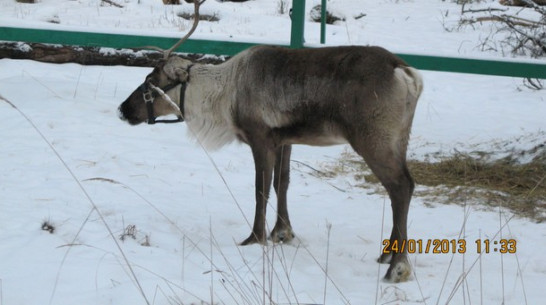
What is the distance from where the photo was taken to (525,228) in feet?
16.2

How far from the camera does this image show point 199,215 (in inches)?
208

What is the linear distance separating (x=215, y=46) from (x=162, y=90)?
222cm

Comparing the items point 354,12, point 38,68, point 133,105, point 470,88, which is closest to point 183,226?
point 133,105

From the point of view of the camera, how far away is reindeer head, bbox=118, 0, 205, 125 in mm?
5059

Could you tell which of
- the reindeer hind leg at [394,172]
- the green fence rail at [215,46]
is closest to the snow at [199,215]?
the reindeer hind leg at [394,172]

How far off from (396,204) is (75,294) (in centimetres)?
190

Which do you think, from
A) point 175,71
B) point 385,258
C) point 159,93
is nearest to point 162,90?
point 159,93

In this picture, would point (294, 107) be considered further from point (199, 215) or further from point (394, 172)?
point (199, 215)

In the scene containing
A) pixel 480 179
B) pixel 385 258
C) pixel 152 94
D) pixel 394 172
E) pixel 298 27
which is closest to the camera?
pixel 394 172

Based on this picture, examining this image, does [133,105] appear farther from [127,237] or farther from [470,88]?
[470,88]

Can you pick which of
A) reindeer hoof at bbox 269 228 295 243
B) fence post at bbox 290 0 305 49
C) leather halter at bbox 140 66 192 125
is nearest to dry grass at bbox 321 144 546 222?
fence post at bbox 290 0 305 49

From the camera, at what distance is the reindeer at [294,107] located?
13.8ft
